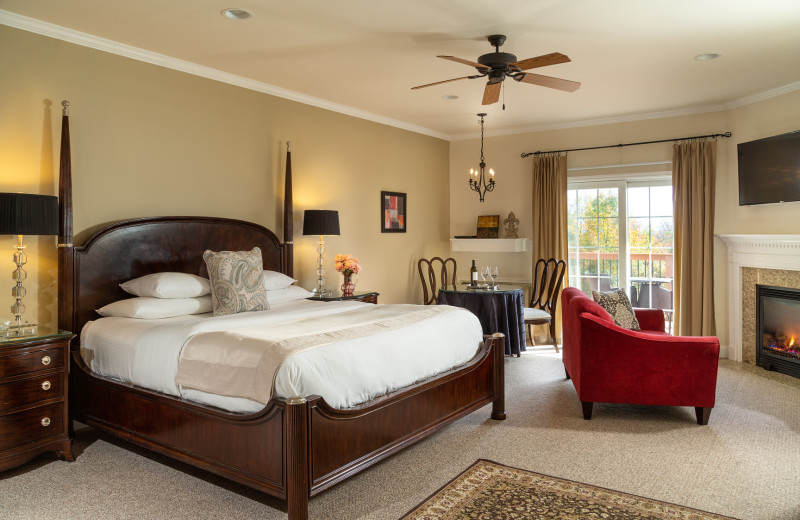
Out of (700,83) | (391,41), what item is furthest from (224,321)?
(700,83)

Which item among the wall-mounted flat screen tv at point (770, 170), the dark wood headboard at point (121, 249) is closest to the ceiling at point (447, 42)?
the wall-mounted flat screen tv at point (770, 170)

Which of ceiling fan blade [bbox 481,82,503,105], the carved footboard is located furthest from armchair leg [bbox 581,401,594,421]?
ceiling fan blade [bbox 481,82,503,105]

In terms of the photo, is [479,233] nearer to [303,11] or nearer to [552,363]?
[552,363]

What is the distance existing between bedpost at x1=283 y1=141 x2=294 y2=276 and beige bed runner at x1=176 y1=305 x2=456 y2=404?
1924mm

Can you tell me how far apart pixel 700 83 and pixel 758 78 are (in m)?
0.45

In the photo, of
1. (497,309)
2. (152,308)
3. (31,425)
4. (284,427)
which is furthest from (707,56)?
(31,425)

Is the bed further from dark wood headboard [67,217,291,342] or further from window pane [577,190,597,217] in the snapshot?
window pane [577,190,597,217]

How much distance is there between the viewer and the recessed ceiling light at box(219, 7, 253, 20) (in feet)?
11.3

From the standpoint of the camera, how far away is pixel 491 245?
23.4 ft

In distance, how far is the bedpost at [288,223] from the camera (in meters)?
5.07

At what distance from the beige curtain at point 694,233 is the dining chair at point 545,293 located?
123 centimetres

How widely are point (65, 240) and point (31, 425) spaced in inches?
44.6

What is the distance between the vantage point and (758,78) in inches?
193

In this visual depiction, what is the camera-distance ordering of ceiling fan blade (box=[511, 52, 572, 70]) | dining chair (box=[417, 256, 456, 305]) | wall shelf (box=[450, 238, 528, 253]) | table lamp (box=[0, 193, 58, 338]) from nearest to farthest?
table lamp (box=[0, 193, 58, 338])
ceiling fan blade (box=[511, 52, 572, 70])
dining chair (box=[417, 256, 456, 305])
wall shelf (box=[450, 238, 528, 253])
